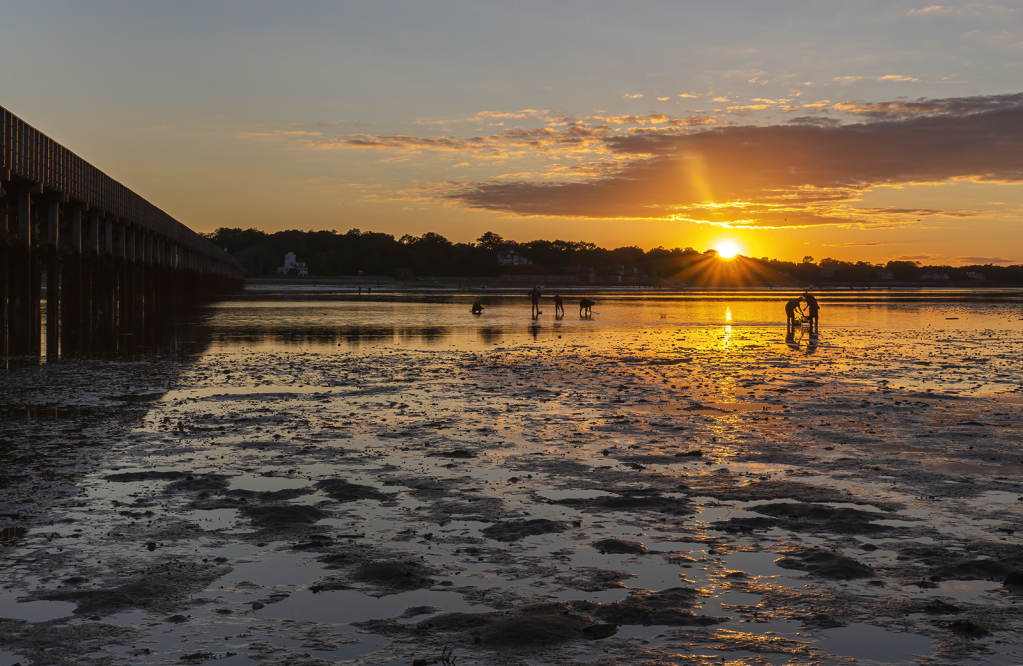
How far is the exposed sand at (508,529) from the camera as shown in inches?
211

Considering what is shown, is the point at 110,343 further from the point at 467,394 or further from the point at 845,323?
the point at 845,323

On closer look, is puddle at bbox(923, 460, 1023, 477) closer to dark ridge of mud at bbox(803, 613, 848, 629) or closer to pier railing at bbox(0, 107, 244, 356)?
dark ridge of mud at bbox(803, 613, 848, 629)

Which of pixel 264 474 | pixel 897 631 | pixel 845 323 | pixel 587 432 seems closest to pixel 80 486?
pixel 264 474

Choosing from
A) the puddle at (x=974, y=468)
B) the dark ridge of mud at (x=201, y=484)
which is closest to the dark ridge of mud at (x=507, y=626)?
the dark ridge of mud at (x=201, y=484)

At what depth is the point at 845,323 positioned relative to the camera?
5016 cm

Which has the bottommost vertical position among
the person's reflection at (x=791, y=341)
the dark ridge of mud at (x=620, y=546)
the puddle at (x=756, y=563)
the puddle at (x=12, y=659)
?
the puddle at (x=12, y=659)

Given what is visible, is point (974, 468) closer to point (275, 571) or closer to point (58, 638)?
point (275, 571)

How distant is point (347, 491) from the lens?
9.17 meters

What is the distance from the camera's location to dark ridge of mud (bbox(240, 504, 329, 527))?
7957 millimetres

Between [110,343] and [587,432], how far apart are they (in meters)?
23.0

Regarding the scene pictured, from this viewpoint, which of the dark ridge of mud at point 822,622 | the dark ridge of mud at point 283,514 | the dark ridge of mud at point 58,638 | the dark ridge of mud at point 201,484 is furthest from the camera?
the dark ridge of mud at point 201,484

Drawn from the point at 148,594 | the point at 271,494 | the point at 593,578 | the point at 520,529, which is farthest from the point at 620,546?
the point at 271,494

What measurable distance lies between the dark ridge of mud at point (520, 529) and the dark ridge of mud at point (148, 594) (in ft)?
7.68

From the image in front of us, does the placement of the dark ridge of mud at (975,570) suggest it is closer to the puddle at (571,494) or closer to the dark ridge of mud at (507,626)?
the dark ridge of mud at (507,626)
